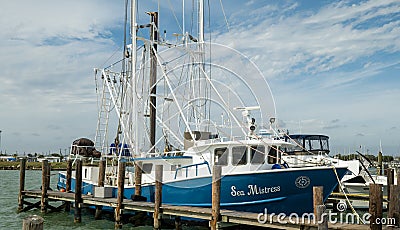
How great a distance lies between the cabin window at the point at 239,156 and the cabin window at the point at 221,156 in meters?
0.32

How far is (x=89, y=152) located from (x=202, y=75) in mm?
10535

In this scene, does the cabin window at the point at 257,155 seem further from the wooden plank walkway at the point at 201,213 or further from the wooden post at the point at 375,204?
the wooden post at the point at 375,204

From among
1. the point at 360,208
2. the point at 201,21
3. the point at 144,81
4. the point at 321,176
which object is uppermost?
the point at 201,21

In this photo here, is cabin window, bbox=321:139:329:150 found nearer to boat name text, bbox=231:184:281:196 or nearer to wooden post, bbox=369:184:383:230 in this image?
boat name text, bbox=231:184:281:196

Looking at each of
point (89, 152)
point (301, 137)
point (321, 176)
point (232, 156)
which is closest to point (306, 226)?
point (321, 176)

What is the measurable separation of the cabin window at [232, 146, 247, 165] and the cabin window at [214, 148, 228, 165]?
320 millimetres

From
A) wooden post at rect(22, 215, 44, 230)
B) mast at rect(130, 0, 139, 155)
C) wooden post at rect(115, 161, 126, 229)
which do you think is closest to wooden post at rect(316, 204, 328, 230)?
wooden post at rect(22, 215, 44, 230)

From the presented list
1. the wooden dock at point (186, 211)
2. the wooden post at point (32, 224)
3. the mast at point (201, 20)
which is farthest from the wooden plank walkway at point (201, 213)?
the wooden post at point (32, 224)

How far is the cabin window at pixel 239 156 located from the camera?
17.5 metres

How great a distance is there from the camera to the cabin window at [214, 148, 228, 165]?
696 inches

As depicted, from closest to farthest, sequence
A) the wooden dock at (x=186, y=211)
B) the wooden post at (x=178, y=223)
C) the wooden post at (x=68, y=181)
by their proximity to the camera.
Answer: the wooden dock at (x=186, y=211) < the wooden post at (x=178, y=223) < the wooden post at (x=68, y=181)

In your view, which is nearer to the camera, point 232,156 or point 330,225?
point 330,225

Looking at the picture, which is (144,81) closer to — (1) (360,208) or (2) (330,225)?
(2) (330,225)

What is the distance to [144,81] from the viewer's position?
21.6 meters
